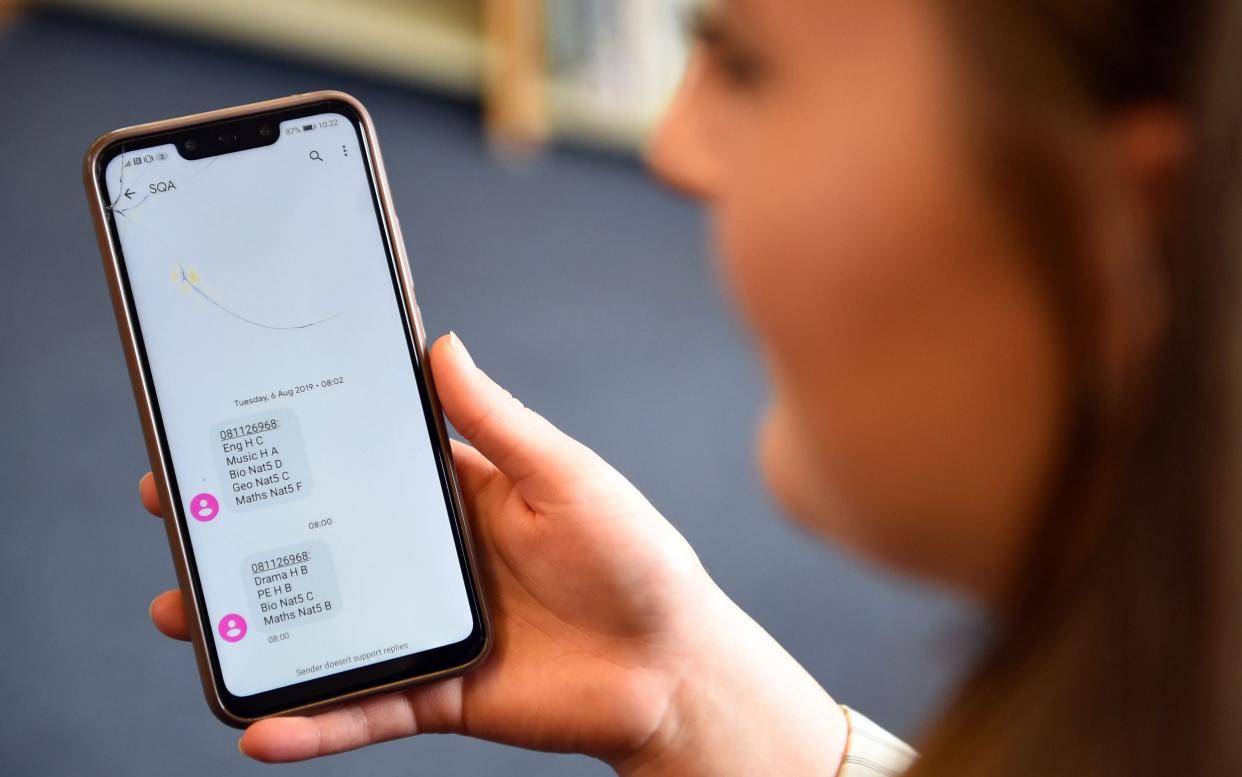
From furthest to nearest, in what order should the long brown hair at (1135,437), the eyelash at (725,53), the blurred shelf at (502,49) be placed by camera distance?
the blurred shelf at (502,49)
the eyelash at (725,53)
the long brown hair at (1135,437)

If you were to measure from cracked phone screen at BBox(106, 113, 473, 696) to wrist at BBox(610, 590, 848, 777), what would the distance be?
133 millimetres

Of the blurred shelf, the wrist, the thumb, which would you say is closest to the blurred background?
the blurred shelf

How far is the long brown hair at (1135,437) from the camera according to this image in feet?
0.93

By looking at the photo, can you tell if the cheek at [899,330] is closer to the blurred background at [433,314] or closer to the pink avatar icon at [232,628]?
the pink avatar icon at [232,628]

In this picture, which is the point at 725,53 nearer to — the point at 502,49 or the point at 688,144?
the point at 688,144

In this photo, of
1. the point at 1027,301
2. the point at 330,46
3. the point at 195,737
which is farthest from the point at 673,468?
the point at 1027,301

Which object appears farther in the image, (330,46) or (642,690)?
(330,46)

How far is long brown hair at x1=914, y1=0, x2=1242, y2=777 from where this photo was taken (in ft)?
0.93

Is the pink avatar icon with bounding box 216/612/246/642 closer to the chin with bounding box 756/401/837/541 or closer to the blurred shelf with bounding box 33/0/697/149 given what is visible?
the chin with bounding box 756/401/837/541

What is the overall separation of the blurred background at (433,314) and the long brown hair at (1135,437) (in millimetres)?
676

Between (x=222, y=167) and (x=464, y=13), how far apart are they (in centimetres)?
153

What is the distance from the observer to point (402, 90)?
206cm

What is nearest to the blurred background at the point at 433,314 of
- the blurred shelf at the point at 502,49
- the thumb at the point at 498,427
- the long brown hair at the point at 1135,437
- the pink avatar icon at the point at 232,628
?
the blurred shelf at the point at 502,49

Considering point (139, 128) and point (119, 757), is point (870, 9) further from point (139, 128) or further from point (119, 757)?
point (119, 757)
